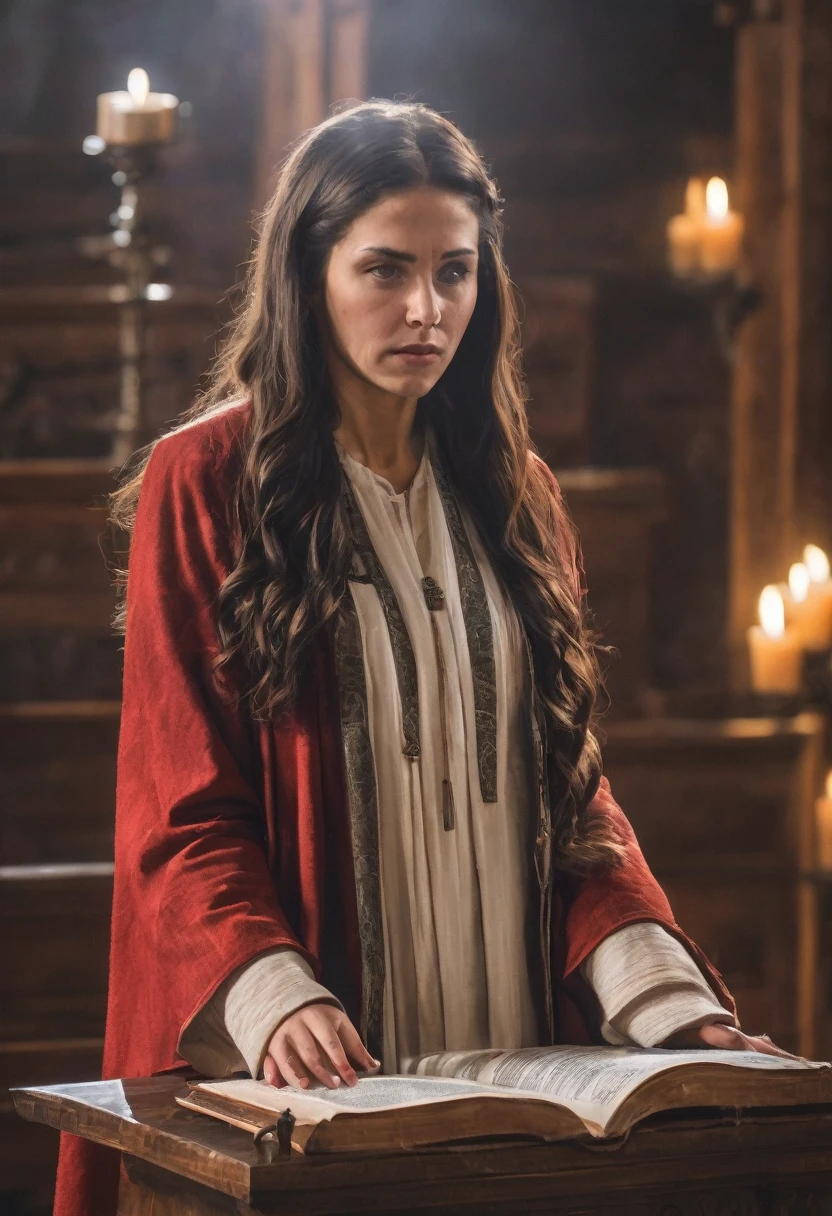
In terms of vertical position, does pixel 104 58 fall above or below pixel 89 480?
above

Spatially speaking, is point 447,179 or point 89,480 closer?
point 447,179

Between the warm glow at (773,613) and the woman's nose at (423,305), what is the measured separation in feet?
7.60

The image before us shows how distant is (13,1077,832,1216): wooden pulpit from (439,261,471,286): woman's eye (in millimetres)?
800

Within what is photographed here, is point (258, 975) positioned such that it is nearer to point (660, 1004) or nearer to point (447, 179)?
point (660, 1004)

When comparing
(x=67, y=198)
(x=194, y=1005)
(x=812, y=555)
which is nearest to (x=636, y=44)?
(x=67, y=198)

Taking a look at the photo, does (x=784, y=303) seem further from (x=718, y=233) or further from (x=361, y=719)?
(x=361, y=719)

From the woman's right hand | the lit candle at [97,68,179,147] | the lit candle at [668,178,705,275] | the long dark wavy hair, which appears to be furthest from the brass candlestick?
the woman's right hand

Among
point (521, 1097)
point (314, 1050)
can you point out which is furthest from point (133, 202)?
point (521, 1097)

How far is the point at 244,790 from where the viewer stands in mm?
1763

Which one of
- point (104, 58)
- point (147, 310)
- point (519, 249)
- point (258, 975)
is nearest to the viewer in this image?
point (258, 975)

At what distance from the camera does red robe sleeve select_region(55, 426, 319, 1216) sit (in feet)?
5.54

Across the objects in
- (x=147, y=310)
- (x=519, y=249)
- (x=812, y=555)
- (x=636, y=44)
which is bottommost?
(x=812, y=555)

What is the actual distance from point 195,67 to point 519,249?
1358 millimetres

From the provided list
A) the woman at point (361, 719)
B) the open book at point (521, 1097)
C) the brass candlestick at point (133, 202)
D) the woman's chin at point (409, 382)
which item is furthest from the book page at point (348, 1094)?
the brass candlestick at point (133, 202)
